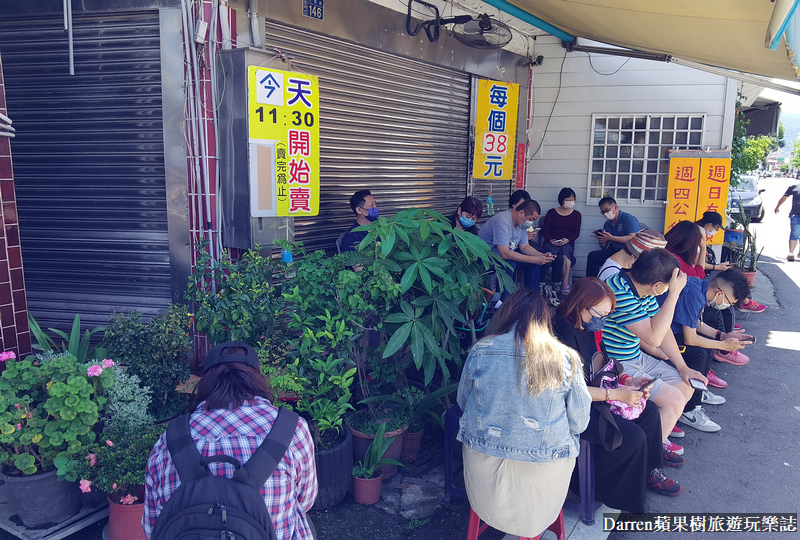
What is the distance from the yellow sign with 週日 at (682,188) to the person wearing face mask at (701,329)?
337 centimetres

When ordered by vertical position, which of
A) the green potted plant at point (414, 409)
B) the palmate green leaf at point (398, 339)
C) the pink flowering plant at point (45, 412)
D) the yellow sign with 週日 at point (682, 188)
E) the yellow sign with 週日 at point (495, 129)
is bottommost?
the green potted plant at point (414, 409)

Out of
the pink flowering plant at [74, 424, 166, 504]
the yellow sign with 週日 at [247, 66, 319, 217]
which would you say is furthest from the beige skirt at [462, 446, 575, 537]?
the yellow sign with 週日 at [247, 66, 319, 217]

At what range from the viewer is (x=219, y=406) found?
6.96 ft

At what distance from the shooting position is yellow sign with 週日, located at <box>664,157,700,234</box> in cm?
812

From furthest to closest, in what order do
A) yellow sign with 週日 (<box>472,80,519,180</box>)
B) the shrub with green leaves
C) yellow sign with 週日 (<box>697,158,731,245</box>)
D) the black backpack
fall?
yellow sign with 週日 (<box>697,158,731,245</box>) < yellow sign with 週日 (<box>472,80,519,180</box>) < the shrub with green leaves < the black backpack

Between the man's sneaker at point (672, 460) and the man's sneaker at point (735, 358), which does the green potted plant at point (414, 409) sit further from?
the man's sneaker at point (735, 358)

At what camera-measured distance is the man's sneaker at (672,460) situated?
13.8 ft

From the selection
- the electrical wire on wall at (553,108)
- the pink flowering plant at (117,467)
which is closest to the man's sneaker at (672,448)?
the pink flowering plant at (117,467)

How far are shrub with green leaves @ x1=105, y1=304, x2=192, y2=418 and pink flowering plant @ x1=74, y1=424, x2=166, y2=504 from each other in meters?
0.59

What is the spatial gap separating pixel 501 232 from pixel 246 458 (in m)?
4.83

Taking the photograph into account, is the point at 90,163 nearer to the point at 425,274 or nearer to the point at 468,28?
the point at 425,274

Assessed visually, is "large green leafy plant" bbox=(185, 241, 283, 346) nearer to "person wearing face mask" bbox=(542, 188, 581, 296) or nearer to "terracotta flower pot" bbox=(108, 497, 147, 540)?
"terracotta flower pot" bbox=(108, 497, 147, 540)

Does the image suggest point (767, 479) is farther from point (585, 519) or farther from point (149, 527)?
point (149, 527)

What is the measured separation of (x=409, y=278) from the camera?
3656 mm
